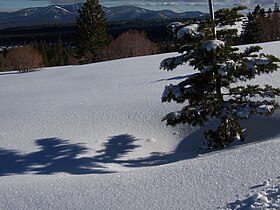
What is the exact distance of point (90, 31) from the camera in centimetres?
3875

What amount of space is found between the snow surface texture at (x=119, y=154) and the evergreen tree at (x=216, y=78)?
67 centimetres

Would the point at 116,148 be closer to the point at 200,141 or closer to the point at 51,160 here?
the point at 51,160

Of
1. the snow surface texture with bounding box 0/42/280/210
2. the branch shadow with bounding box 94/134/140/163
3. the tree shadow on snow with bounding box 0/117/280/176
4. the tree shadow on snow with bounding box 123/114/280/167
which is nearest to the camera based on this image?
the snow surface texture with bounding box 0/42/280/210

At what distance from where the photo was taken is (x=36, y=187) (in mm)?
6938

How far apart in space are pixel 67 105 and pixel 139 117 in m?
3.29

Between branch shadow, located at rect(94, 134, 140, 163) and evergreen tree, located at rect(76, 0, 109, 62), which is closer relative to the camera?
branch shadow, located at rect(94, 134, 140, 163)

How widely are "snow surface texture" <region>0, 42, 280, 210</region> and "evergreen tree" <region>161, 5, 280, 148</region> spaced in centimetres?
67

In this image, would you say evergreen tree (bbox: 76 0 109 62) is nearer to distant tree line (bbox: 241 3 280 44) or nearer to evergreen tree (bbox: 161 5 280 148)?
distant tree line (bbox: 241 3 280 44)

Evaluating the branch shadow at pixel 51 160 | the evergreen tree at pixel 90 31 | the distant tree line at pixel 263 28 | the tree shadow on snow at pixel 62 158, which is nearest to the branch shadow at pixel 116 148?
the tree shadow on snow at pixel 62 158

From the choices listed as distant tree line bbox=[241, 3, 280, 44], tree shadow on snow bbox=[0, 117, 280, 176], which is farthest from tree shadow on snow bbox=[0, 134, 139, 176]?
distant tree line bbox=[241, 3, 280, 44]

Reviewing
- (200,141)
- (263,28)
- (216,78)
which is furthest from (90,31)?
(216,78)

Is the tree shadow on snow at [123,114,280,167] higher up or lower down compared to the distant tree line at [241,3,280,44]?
lower down

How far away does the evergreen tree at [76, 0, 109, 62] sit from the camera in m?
38.6

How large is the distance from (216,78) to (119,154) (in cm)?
294
